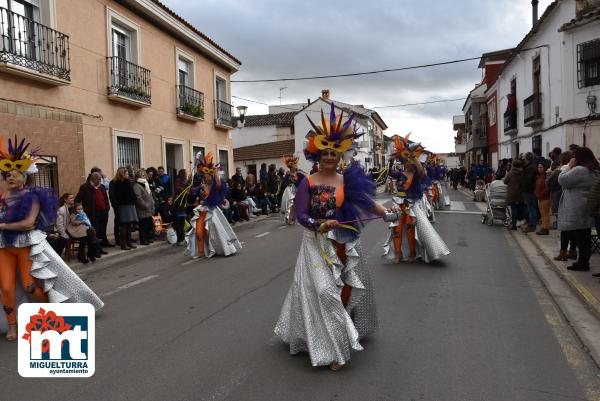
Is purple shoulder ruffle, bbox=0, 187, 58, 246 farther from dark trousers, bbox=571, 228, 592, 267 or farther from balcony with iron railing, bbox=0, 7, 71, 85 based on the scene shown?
dark trousers, bbox=571, 228, 592, 267

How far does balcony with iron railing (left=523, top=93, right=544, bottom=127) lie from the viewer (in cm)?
2144

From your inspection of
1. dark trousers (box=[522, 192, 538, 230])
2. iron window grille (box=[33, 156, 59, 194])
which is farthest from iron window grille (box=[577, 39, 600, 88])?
iron window grille (box=[33, 156, 59, 194])

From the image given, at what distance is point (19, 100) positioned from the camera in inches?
439

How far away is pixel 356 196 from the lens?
4.66 meters

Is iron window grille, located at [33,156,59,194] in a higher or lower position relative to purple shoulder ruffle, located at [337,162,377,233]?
higher

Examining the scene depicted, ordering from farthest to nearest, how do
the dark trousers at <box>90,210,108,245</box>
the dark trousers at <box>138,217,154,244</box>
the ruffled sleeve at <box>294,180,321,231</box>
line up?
the dark trousers at <box>138,217,154,244</box>
the dark trousers at <box>90,210,108,245</box>
the ruffled sleeve at <box>294,180,321,231</box>

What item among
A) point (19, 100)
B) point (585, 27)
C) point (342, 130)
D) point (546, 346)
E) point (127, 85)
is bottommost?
point (546, 346)

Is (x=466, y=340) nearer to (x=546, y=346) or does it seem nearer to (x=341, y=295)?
(x=546, y=346)

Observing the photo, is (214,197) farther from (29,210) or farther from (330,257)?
(330,257)

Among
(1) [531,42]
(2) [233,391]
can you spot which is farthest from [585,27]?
(2) [233,391]

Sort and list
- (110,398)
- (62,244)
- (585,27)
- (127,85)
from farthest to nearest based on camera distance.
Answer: (585,27) → (127,85) → (62,244) → (110,398)

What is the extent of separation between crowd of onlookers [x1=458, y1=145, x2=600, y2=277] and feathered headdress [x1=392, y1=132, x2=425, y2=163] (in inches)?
85.7

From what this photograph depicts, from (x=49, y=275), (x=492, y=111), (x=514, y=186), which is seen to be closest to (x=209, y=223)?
(x=49, y=275)

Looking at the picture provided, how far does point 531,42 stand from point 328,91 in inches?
1540
